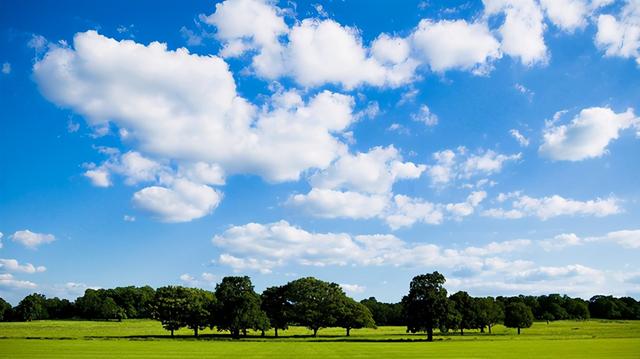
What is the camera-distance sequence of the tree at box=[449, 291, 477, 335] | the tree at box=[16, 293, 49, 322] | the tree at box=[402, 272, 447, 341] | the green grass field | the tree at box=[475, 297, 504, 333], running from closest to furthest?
1. the green grass field
2. the tree at box=[402, 272, 447, 341]
3. the tree at box=[449, 291, 477, 335]
4. the tree at box=[475, 297, 504, 333]
5. the tree at box=[16, 293, 49, 322]

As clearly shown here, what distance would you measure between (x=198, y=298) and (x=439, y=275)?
2305 inches

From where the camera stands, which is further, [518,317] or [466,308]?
[518,317]

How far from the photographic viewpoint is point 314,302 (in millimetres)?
118000

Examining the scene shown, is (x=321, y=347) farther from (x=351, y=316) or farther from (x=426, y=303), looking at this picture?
(x=351, y=316)

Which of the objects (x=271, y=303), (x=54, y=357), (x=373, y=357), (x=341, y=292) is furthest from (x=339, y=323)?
(x=54, y=357)

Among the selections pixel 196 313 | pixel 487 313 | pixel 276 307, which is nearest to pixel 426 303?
pixel 276 307

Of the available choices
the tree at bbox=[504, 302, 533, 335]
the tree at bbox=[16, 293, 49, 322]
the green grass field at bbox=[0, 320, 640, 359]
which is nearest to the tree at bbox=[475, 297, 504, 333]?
the tree at bbox=[504, 302, 533, 335]

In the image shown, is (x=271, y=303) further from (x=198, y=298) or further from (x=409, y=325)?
(x=409, y=325)

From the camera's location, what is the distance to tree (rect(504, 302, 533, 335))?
128750mm

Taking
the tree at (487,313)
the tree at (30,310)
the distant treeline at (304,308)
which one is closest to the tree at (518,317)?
the distant treeline at (304,308)

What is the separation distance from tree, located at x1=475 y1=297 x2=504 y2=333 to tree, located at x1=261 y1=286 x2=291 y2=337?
4983 cm

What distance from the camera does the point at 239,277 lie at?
115500 millimetres

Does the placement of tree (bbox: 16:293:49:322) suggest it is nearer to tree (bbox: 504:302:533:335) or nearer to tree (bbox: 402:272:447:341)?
tree (bbox: 402:272:447:341)

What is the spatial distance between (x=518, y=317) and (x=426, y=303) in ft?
157
